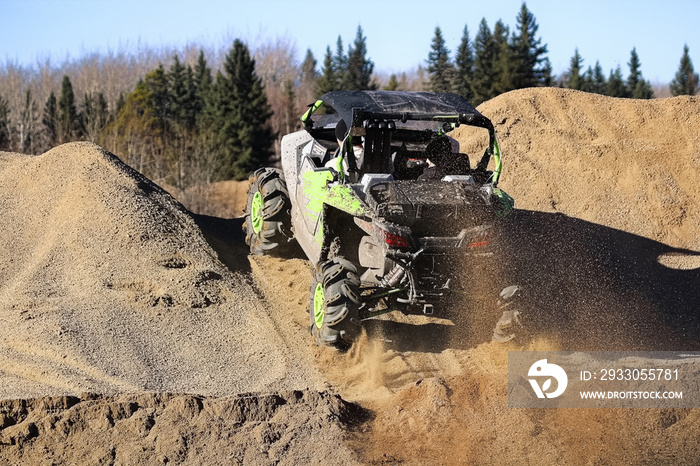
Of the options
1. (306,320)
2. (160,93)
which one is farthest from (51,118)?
(306,320)

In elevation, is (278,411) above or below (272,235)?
below

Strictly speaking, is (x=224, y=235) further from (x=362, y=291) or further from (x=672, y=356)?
(x=672, y=356)

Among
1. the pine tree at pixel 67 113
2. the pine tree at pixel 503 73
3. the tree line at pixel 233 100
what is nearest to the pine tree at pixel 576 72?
the tree line at pixel 233 100

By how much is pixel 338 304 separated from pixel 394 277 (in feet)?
2.05

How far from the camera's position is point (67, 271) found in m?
9.05

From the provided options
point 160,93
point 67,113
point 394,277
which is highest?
point 160,93

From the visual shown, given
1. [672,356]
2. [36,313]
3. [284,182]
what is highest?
[284,182]

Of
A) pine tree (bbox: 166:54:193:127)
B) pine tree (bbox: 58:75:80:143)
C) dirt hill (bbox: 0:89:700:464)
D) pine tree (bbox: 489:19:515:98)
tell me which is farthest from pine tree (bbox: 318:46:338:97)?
dirt hill (bbox: 0:89:700:464)

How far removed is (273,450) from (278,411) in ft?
1.93

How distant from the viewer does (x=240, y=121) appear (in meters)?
48.2

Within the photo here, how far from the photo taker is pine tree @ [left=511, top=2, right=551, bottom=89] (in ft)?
149

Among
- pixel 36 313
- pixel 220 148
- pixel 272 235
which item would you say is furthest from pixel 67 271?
pixel 220 148

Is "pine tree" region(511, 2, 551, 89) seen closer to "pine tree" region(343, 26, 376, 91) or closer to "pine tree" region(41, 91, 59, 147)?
"pine tree" region(343, 26, 376, 91)

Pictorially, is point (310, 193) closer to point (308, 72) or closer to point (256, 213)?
point (256, 213)
